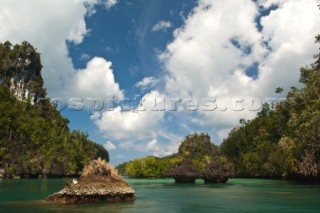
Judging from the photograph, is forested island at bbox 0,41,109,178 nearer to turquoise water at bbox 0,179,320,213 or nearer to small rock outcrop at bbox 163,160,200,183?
small rock outcrop at bbox 163,160,200,183

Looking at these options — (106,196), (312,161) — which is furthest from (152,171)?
(106,196)

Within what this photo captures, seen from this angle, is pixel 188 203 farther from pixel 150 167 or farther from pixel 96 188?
pixel 150 167

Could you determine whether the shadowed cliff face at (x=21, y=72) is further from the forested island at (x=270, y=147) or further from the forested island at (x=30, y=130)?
the forested island at (x=270, y=147)

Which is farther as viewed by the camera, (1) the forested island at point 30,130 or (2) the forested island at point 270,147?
(1) the forested island at point 30,130

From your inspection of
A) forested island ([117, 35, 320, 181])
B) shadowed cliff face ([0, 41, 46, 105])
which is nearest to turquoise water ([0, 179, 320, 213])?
forested island ([117, 35, 320, 181])

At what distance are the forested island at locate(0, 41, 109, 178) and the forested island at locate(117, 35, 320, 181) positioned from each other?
31238 mm

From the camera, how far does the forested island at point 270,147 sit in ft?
144

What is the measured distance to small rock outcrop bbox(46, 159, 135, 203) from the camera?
23344 mm

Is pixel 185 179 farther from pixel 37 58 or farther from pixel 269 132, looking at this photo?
pixel 37 58

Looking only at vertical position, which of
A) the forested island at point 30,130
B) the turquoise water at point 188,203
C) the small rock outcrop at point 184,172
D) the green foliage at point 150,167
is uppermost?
the forested island at point 30,130

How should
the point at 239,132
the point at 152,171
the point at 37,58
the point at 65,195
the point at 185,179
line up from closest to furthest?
1. the point at 65,195
2. the point at 185,179
3. the point at 239,132
4. the point at 152,171
5. the point at 37,58

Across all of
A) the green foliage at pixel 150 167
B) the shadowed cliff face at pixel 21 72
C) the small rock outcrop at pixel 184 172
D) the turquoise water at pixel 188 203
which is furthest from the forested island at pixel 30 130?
the turquoise water at pixel 188 203

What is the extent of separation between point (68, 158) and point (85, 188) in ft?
360

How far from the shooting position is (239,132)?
419 feet
